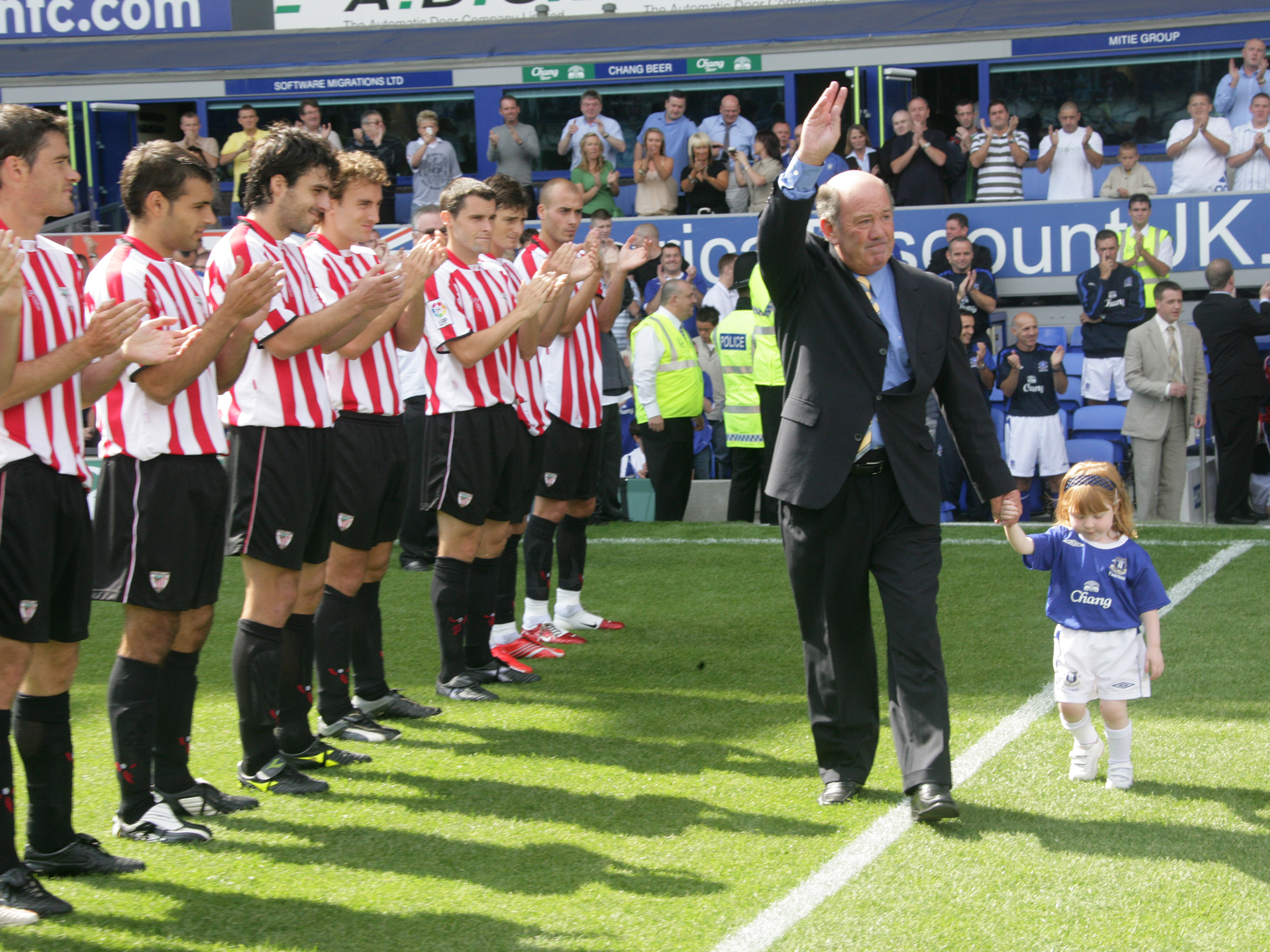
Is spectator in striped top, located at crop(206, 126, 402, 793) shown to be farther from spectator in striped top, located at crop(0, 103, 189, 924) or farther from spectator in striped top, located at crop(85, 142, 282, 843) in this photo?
spectator in striped top, located at crop(0, 103, 189, 924)

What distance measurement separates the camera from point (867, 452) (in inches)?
163

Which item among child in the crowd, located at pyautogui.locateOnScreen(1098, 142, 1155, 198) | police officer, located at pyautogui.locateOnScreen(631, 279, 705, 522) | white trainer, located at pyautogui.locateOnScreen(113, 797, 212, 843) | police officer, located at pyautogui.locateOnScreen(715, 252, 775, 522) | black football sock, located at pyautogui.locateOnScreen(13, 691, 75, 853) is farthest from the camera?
child in the crowd, located at pyautogui.locateOnScreen(1098, 142, 1155, 198)

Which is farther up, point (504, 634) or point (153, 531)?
point (153, 531)

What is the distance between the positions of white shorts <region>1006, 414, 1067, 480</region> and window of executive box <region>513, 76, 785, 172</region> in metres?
4.90

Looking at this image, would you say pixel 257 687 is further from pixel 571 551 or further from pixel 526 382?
pixel 571 551

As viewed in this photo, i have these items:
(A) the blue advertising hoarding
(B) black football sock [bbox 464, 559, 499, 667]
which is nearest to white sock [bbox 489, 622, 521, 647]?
(B) black football sock [bbox 464, 559, 499, 667]

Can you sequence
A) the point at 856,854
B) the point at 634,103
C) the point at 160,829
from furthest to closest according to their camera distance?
the point at 634,103 → the point at 160,829 → the point at 856,854

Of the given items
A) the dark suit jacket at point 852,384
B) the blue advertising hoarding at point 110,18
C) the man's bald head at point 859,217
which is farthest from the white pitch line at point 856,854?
the blue advertising hoarding at point 110,18

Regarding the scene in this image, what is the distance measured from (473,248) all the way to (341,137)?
10.2 meters

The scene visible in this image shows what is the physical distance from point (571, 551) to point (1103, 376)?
6.66 meters

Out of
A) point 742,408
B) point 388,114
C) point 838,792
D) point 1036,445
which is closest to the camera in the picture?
point 838,792

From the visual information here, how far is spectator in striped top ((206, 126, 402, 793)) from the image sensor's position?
4.42 meters

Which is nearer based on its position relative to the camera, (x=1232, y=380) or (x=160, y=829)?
(x=160, y=829)

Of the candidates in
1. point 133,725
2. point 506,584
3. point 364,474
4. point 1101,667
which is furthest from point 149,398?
point 1101,667
